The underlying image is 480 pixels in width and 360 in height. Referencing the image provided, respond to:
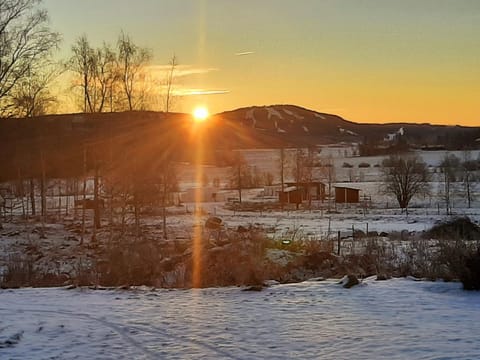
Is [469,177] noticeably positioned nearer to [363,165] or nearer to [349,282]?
[363,165]

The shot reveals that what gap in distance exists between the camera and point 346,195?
286 feet

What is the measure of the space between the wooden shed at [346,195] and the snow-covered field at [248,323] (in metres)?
72.5

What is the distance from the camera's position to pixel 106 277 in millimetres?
16875

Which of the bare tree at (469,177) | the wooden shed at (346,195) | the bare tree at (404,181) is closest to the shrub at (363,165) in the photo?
the bare tree at (469,177)

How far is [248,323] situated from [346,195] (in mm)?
77446

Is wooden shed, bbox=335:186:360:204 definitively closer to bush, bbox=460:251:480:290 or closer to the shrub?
the shrub

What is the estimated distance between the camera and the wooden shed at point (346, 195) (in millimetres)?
86562

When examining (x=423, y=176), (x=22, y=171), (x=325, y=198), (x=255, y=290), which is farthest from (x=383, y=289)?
(x=325, y=198)

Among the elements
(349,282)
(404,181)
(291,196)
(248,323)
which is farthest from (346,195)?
(248,323)

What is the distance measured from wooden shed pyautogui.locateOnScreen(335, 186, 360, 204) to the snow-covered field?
72455mm

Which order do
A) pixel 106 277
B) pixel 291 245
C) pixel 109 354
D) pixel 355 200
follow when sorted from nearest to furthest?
pixel 109 354 < pixel 106 277 < pixel 291 245 < pixel 355 200

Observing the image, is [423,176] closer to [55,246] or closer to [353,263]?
[55,246]

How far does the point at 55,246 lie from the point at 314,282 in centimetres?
2443

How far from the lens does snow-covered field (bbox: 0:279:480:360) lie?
9.23 m
